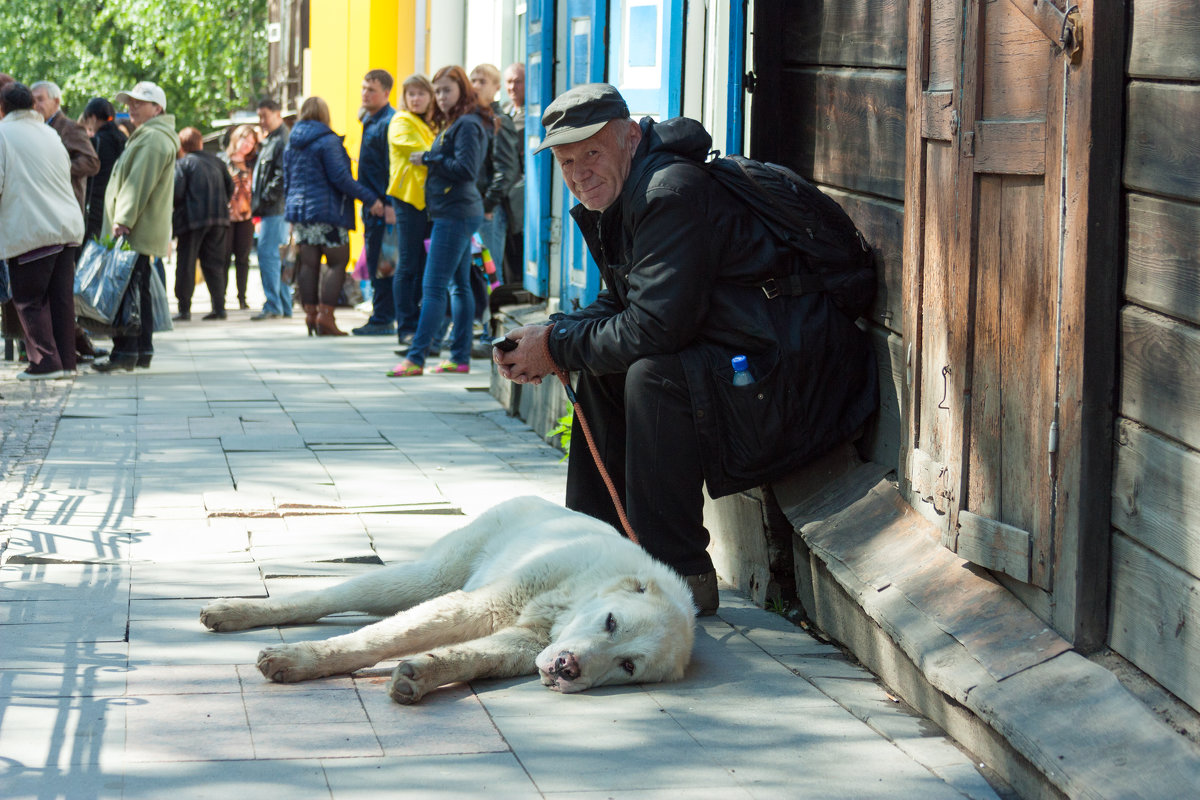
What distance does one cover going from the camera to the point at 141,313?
33.1 ft

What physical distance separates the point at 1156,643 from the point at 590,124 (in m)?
2.33

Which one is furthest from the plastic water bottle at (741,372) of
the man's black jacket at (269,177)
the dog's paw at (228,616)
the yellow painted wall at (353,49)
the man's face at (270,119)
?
the yellow painted wall at (353,49)

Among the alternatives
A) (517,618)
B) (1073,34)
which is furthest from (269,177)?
(1073,34)

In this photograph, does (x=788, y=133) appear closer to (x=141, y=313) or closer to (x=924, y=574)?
(x=924, y=574)

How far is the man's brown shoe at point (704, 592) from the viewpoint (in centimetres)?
461

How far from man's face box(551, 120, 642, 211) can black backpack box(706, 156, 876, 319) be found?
265 millimetres

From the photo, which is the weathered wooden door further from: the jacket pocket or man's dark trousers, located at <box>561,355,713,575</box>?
man's dark trousers, located at <box>561,355,713,575</box>

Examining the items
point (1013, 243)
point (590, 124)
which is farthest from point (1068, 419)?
point (590, 124)

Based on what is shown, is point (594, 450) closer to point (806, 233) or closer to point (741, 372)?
point (741, 372)

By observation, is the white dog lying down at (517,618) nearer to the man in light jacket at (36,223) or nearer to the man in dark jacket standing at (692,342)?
the man in dark jacket standing at (692,342)

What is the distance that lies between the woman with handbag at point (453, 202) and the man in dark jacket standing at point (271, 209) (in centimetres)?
402

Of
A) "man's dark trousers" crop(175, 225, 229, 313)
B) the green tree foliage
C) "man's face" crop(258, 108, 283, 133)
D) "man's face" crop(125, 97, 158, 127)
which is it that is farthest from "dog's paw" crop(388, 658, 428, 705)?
the green tree foliage

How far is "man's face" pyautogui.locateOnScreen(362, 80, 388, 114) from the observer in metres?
11.9

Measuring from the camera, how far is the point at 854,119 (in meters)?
4.84
